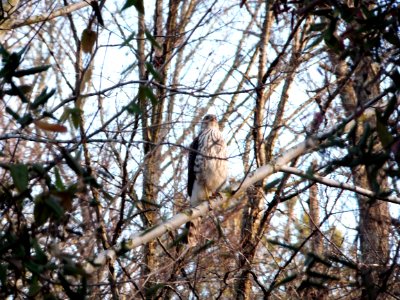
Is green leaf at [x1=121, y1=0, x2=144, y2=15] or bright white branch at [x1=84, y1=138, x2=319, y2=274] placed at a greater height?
green leaf at [x1=121, y1=0, x2=144, y2=15]

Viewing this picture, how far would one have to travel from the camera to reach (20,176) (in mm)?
2811

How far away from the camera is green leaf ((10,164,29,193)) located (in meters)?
2.79

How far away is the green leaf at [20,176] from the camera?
9.15 feet

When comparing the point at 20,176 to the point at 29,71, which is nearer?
the point at 20,176

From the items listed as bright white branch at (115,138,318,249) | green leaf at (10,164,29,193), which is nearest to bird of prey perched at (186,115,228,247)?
bright white branch at (115,138,318,249)

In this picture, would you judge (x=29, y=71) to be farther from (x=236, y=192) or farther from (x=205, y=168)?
(x=205, y=168)

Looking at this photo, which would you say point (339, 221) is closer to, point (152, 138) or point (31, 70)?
point (152, 138)

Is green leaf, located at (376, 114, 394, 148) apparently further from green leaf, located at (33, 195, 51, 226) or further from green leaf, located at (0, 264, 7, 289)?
green leaf, located at (0, 264, 7, 289)

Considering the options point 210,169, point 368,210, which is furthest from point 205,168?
point 368,210

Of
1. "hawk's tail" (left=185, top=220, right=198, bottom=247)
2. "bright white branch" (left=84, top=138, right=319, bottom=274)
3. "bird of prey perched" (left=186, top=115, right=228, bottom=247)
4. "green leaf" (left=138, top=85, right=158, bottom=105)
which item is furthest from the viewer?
"bird of prey perched" (left=186, top=115, right=228, bottom=247)

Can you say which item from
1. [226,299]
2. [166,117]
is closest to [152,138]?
[166,117]

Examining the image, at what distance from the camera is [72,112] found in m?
3.00

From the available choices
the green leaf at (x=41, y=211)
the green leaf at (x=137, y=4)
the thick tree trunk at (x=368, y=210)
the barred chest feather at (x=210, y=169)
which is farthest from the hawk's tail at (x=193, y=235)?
the green leaf at (x=41, y=211)

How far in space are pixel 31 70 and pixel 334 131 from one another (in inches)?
A: 48.5
